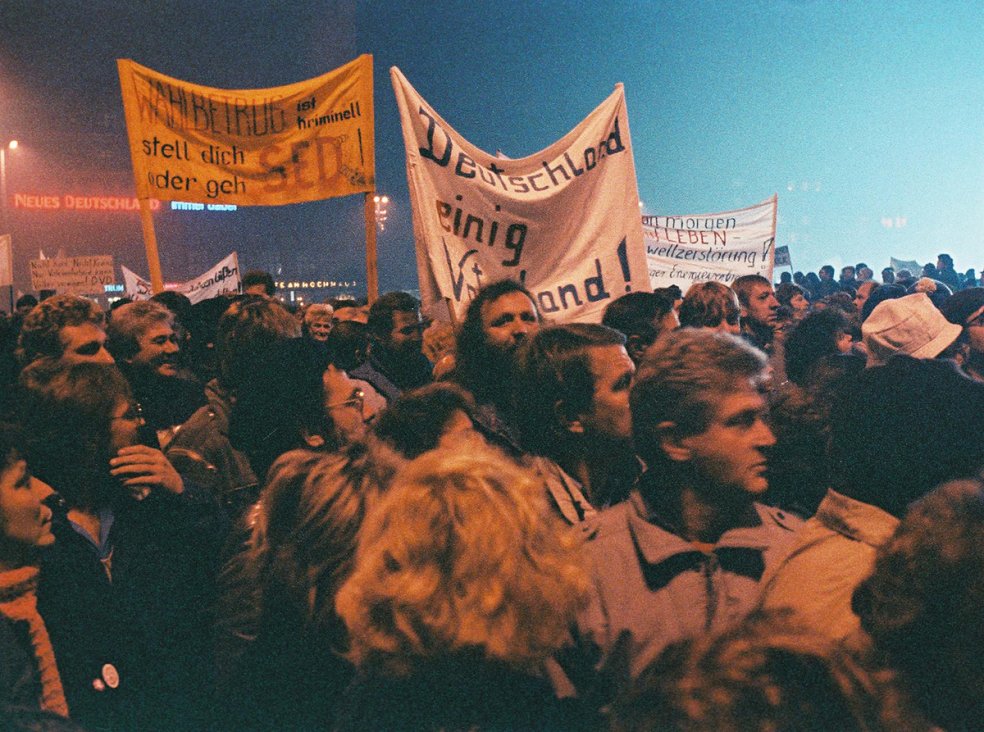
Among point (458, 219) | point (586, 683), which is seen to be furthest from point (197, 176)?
point (586, 683)

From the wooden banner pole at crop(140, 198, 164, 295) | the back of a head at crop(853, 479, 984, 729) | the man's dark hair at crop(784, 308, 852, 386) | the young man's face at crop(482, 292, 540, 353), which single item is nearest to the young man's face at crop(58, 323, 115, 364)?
the wooden banner pole at crop(140, 198, 164, 295)

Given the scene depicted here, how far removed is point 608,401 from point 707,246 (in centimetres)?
866

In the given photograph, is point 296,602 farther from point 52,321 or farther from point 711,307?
point 711,307

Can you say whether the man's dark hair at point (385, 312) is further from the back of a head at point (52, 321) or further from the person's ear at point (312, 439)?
the person's ear at point (312, 439)

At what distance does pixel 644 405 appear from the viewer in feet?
8.54

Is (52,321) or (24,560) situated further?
(52,321)

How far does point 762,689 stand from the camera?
4.44 ft

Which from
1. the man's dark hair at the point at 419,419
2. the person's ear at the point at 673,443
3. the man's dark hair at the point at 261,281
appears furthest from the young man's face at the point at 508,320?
the man's dark hair at the point at 261,281

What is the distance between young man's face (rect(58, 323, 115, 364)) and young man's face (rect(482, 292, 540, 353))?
2108mm

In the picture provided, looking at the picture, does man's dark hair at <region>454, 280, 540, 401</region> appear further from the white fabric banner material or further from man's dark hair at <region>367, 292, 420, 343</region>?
the white fabric banner material

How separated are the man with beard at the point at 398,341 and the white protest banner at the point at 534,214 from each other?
0.88 ft

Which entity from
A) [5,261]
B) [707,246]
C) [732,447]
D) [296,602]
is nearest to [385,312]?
[732,447]

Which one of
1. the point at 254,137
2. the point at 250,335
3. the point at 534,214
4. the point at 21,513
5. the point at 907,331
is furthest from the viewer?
the point at 254,137

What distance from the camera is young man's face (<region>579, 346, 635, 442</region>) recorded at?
320 centimetres
